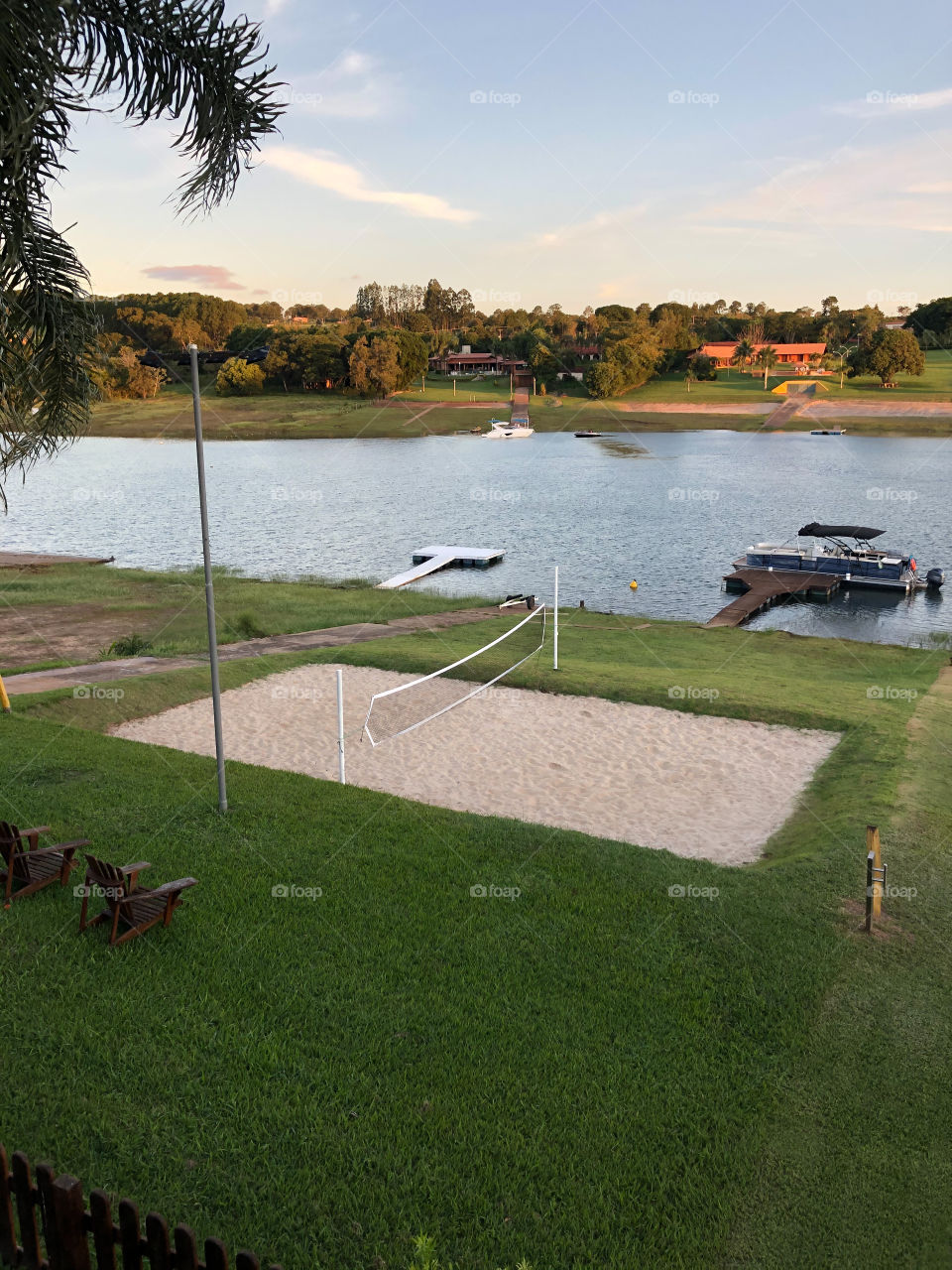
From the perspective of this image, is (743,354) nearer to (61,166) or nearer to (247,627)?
(247,627)

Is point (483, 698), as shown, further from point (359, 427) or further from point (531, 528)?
point (359, 427)

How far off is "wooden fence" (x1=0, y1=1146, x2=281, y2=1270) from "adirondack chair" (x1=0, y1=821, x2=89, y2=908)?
4.78 metres

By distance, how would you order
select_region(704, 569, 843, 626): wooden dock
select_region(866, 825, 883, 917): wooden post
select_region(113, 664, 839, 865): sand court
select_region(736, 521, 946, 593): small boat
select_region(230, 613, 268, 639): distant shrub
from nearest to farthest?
1. select_region(866, 825, 883, 917): wooden post
2. select_region(113, 664, 839, 865): sand court
3. select_region(230, 613, 268, 639): distant shrub
4. select_region(704, 569, 843, 626): wooden dock
5. select_region(736, 521, 946, 593): small boat

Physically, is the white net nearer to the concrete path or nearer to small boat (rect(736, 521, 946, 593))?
the concrete path

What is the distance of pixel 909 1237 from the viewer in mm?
5141

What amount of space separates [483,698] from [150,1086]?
12.3m

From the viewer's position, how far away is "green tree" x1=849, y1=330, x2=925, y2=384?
347 feet

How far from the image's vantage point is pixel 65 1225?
150 inches

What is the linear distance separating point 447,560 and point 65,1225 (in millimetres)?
41763

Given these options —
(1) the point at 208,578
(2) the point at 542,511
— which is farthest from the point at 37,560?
(1) the point at 208,578

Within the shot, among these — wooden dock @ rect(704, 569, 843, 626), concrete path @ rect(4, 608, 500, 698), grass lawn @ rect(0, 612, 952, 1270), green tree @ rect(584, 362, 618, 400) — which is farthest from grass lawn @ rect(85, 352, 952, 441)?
grass lawn @ rect(0, 612, 952, 1270)

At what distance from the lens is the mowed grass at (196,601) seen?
26.4 m

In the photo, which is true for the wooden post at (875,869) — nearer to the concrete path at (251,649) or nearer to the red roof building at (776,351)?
the concrete path at (251,649)

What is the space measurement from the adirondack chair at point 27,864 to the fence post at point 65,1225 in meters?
5.04
